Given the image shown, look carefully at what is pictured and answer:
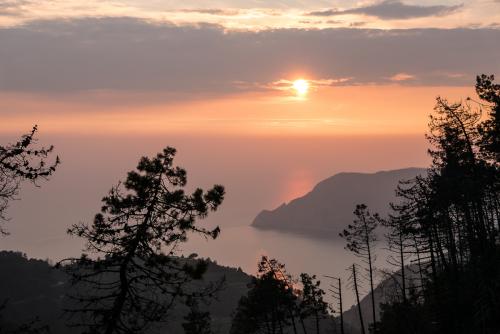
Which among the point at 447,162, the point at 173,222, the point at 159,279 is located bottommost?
the point at 159,279

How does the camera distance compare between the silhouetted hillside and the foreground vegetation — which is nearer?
the foreground vegetation

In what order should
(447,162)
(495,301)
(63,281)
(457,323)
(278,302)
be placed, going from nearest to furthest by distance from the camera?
(495,301), (457,323), (447,162), (278,302), (63,281)

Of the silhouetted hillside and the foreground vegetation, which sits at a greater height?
the silhouetted hillside

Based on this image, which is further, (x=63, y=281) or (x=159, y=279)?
(x=63, y=281)

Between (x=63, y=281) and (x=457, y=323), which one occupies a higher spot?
(x=63, y=281)

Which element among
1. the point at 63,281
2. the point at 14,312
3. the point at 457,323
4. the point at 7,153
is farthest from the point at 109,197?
the point at 63,281

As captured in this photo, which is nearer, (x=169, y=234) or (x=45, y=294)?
(x=169, y=234)

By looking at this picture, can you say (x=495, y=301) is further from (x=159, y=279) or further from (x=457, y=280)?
(x=159, y=279)

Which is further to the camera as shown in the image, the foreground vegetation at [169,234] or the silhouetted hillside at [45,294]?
the silhouetted hillside at [45,294]

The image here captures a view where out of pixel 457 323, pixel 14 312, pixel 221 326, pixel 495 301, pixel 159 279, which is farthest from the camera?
pixel 14 312

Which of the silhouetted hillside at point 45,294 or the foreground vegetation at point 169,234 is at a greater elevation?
the silhouetted hillside at point 45,294

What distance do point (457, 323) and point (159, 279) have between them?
1984 cm

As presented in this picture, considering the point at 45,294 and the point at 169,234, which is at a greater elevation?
the point at 45,294

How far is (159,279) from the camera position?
17422mm
